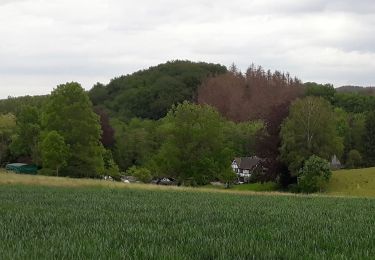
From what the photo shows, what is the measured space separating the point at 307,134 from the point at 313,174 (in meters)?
7.93

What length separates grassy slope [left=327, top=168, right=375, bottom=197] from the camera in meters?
60.9

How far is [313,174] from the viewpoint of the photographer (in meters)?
61.1

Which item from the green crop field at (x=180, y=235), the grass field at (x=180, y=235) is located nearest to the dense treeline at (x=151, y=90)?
the grass field at (x=180, y=235)

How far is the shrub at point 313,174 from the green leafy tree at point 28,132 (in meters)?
39.9

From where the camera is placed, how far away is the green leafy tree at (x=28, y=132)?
82.4 metres

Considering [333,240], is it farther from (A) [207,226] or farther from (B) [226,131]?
(B) [226,131]

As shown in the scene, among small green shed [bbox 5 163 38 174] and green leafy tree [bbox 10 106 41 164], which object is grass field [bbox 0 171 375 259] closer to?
small green shed [bbox 5 163 38 174]

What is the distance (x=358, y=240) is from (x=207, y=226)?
14.5ft

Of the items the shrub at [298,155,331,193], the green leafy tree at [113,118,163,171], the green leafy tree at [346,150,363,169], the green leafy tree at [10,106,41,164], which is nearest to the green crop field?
the shrub at [298,155,331,193]

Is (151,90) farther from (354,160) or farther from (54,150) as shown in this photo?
(54,150)

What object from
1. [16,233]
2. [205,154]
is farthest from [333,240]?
[205,154]

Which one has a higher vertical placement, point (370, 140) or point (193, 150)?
point (370, 140)

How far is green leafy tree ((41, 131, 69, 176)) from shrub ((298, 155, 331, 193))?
2607cm

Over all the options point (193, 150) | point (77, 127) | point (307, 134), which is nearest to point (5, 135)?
point (77, 127)
